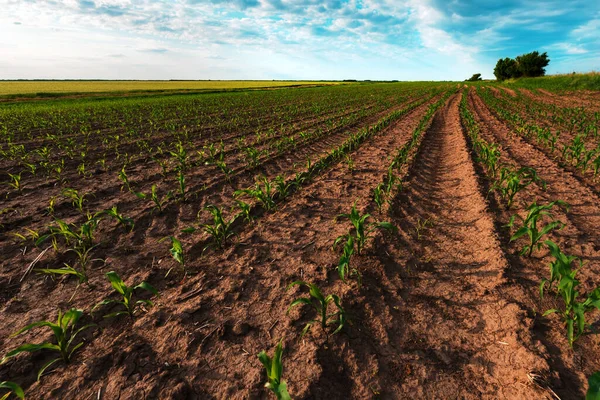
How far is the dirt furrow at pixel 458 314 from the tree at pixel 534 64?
7264cm

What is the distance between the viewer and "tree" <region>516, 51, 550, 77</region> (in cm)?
5712

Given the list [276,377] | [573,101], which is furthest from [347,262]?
[573,101]

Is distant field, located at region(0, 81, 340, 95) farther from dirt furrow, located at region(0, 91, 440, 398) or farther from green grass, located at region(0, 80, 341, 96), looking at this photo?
dirt furrow, located at region(0, 91, 440, 398)

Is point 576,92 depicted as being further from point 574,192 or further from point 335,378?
point 335,378

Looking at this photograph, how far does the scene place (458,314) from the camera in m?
2.87

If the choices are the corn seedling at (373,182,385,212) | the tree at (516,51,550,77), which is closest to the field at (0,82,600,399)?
the corn seedling at (373,182,385,212)

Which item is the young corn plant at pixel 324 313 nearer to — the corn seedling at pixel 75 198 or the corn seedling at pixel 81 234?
the corn seedling at pixel 81 234

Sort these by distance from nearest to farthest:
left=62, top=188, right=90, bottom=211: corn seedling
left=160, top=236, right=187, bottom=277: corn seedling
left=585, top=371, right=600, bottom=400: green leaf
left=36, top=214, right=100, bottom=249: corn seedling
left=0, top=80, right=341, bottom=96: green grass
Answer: left=585, top=371, right=600, bottom=400: green leaf
left=160, top=236, right=187, bottom=277: corn seedling
left=36, top=214, right=100, bottom=249: corn seedling
left=62, top=188, right=90, bottom=211: corn seedling
left=0, top=80, right=341, bottom=96: green grass

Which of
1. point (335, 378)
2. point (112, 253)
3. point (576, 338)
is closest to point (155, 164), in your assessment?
point (112, 253)

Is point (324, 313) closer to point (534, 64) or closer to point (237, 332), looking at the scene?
point (237, 332)

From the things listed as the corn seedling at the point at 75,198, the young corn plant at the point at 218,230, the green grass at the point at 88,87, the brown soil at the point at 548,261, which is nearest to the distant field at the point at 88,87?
the green grass at the point at 88,87

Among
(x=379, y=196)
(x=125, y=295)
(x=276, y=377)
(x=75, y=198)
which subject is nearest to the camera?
(x=276, y=377)

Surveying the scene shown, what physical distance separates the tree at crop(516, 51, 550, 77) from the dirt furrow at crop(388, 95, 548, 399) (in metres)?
72.6

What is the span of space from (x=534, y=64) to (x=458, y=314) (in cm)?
7636
